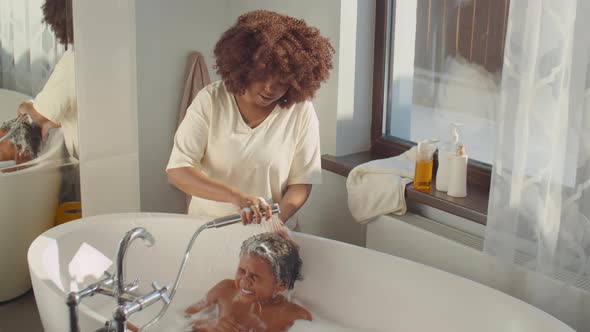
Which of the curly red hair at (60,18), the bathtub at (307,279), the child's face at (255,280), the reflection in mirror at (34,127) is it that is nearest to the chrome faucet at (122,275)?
the bathtub at (307,279)

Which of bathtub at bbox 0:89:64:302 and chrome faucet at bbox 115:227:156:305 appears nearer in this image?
chrome faucet at bbox 115:227:156:305

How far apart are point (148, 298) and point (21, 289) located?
1589mm

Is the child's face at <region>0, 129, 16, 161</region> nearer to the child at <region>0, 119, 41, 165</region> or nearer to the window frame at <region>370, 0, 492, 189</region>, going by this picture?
the child at <region>0, 119, 41, 165</region>

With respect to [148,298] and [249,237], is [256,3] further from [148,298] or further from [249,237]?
[148,298]

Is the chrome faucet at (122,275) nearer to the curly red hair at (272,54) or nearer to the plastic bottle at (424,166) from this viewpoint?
the curly red hair at (272,54)

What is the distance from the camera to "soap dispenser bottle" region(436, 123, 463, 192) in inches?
102

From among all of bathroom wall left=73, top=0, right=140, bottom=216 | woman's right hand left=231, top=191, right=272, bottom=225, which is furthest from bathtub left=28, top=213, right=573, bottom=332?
bathroom wall left=73, top=0, right=140, bottom=216

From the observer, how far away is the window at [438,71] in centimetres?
267

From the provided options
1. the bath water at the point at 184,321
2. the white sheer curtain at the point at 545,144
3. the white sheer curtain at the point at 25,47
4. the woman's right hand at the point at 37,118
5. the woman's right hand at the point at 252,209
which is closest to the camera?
the white sheer curtain at the point at 545,144

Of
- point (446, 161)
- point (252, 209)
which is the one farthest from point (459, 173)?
point (252, 209)

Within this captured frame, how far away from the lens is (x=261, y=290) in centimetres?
244

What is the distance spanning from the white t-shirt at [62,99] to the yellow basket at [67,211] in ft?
0.98

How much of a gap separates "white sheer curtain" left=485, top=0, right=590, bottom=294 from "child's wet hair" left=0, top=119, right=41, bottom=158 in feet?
6.19

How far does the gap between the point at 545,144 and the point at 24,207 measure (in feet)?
7.07
